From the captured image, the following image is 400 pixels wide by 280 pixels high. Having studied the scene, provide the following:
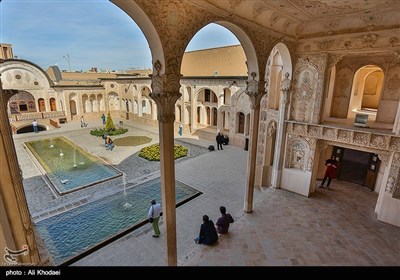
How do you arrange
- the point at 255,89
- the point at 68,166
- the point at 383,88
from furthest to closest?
the point at 68,166 → the point at 383,88 → the point at 255,89

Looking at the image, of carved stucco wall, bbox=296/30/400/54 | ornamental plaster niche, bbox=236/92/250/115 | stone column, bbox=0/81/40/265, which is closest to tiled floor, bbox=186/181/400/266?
stone column, bbox=0/81/40/265

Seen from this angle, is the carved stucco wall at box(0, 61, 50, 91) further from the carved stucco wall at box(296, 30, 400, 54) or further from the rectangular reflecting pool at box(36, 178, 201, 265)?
the carved stucco wall at box(296, 30, 400, 54)

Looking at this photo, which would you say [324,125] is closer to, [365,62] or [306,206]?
[306,206]

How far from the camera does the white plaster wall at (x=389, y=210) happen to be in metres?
6.72

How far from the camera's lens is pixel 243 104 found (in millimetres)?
16062

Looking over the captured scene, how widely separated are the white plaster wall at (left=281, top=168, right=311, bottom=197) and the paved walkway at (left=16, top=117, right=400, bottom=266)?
11.0 inches

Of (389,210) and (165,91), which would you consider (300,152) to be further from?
(165,91)

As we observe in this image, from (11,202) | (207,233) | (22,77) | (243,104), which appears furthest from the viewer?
(22,77)

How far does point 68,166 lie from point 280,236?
38.3 ft

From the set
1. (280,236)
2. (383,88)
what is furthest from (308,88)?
(280,236)

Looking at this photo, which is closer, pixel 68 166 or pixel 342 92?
pixel 342 92

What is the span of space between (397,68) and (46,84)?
28.0 meters

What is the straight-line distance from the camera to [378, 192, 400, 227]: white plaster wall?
6723 millimetres

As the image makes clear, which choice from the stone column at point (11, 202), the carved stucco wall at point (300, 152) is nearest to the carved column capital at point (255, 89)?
the carved stucco wall at point (300, 152)
